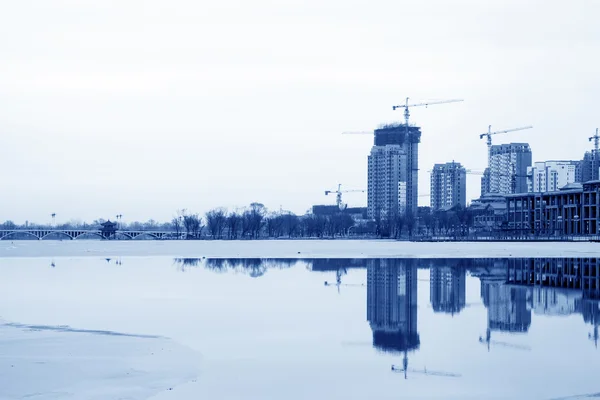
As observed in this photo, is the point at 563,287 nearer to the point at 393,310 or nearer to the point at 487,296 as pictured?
the point at 487,296

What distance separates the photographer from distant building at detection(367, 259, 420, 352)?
17.6 metres

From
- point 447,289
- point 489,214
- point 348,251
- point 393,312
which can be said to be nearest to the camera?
point 393,312

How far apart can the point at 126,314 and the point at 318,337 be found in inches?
271

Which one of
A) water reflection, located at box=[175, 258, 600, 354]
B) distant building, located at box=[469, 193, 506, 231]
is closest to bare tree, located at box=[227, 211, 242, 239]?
distant building, located at box=[469, 193, 506, 231]

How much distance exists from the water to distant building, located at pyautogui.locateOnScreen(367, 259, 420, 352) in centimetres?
5

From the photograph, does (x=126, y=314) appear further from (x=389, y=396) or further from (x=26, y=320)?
(x=389, y=396)

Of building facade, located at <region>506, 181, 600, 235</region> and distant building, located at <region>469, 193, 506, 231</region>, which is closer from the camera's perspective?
building facade, located at <region>506, 181, 600, 235</region>

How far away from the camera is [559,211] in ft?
496

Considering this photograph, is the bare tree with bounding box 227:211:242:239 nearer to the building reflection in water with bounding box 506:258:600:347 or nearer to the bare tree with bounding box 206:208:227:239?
the bare tree with bounding box 206:208:227:239

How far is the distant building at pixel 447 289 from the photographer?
2452 cm

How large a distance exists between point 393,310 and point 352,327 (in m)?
3.62

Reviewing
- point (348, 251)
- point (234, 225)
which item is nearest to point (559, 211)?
point (234, 225)

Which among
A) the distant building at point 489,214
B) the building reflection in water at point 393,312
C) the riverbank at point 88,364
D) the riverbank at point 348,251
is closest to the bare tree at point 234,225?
the distant building at point 489,214

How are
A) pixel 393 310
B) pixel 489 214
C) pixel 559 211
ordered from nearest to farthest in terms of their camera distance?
pixel 393 310, pixel 559 211, pixel 489 214
